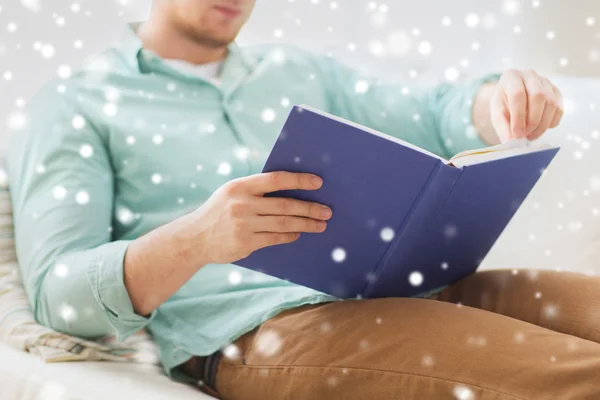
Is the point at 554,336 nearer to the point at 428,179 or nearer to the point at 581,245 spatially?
the point at 428,179

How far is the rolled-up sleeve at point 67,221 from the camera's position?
2.79 feet

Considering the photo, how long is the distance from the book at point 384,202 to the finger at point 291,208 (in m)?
0.01

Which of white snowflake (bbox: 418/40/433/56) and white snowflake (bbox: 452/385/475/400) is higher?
white snowflake (bbox: 418/40/433/56)

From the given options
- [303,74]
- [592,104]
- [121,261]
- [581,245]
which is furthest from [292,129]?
[592,104]

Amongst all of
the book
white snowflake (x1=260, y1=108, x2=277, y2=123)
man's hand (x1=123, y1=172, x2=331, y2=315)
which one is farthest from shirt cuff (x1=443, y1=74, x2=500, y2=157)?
man's hand (x1=123, y1=172, x2=331, y2=315)

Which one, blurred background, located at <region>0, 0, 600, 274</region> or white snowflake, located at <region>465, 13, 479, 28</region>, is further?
white snowflake, located at <region>465, 13, 479, 28</region>

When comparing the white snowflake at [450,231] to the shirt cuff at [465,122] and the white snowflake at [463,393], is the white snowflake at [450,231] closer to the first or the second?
the white snowflake at [463,393]

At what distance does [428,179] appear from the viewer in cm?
68

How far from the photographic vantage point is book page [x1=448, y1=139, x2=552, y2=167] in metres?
0.72

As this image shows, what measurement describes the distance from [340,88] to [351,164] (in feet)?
2.28

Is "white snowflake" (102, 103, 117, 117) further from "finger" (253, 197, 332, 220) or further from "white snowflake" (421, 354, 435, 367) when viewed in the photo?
"white snowflake" (421, 354, 435, 367)

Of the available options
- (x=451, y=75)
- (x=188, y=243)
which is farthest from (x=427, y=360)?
(x=451, y=75)

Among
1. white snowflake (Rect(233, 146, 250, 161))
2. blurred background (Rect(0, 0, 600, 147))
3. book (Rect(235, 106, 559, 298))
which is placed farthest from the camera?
blurred background (Rect(0, 0, 600, 147))

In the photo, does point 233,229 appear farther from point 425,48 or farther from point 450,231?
point 425,48
